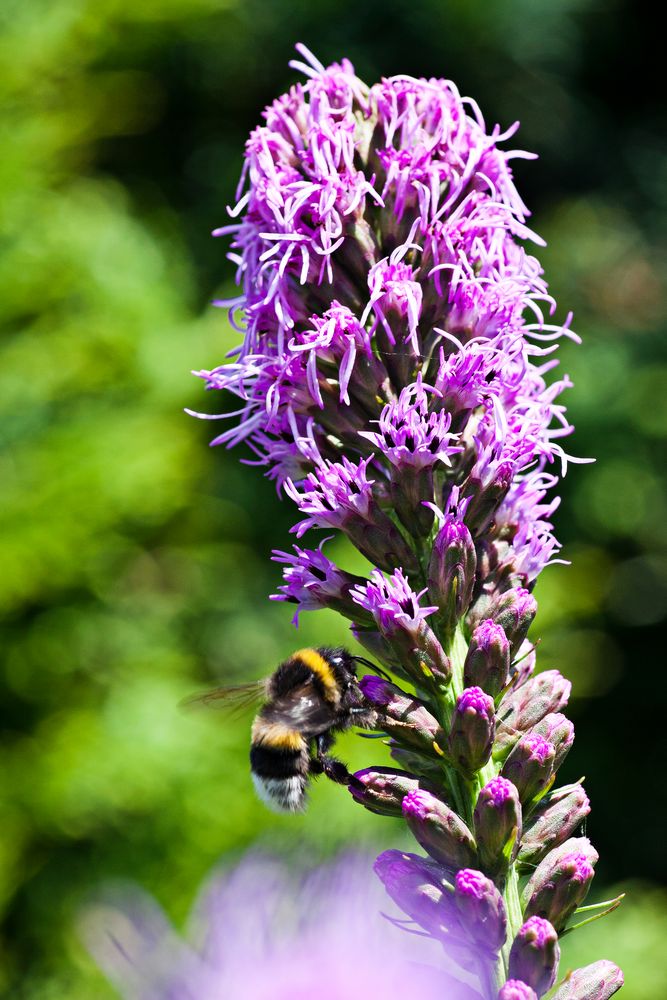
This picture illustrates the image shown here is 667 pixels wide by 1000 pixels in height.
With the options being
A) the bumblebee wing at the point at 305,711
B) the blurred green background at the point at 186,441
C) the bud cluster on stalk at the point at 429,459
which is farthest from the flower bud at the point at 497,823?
the blurred green background at the point at 186,441

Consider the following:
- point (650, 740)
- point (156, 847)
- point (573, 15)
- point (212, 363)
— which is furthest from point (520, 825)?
point (573, 15)

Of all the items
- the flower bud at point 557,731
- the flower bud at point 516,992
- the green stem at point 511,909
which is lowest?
the flower bud at point 516,992

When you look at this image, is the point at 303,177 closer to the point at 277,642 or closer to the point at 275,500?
the point at 277,642

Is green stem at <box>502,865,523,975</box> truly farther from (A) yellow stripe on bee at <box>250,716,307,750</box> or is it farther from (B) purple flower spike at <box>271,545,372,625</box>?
(A) yellow stripe on bee at <box>250,716,307,750</box>

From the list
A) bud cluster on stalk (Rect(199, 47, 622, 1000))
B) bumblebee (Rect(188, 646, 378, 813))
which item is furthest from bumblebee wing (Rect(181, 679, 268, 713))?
bud cluster on stalk (Rect(199, 47, 622, 1000))

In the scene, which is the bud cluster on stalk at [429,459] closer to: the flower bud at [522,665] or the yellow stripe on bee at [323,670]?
the flower bud at [522,665]

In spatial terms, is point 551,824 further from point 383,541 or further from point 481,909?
point 383,541
